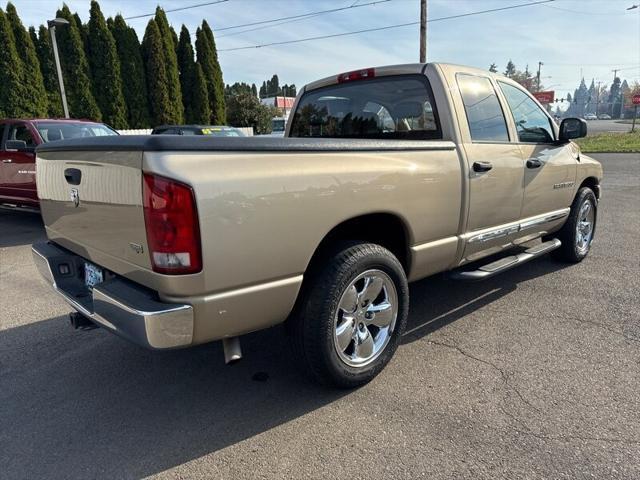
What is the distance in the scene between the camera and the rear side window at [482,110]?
11.5 feet

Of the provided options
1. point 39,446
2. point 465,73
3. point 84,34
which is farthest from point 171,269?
point 84,34

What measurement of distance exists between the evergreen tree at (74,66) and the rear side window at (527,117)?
21501 mm

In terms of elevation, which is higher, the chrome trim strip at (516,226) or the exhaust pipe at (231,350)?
the chrome trim strip at (516,226)

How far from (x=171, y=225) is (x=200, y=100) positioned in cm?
2536

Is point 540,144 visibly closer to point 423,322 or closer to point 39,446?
point 423,322

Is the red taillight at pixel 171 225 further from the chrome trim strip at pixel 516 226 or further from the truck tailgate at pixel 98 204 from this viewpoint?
the chrome trim strip at pixel 516 226

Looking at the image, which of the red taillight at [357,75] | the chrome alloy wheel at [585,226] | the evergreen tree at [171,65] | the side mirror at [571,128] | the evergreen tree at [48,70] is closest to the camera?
the red taillight at [357,75]

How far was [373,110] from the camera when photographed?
385 cm

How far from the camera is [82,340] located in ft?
11.8

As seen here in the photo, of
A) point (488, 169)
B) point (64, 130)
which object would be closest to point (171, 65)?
point (64, 130)

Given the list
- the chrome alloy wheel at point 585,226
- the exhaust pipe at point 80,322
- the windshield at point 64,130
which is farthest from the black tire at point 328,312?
the windshield at point 64,130

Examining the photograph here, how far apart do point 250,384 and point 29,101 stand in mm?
20814

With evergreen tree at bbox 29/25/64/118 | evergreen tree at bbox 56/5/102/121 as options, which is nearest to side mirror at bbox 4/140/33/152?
evergreen tree at bbox 29/25/64/118

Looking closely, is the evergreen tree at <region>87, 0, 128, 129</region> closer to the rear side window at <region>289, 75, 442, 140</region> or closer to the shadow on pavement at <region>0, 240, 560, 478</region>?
the rear side window at <region>289, 75, 442, 140</region>
